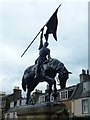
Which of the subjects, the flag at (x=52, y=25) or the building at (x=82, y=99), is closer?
the flag at (x=52, y=25)

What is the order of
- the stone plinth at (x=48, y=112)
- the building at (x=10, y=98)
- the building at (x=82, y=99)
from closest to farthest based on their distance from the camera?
1. the stone plinth at (x=48, y=112)
2. the building at (x=82, y=99)
3. the building at (x=10, y=98)

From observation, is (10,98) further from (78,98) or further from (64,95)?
(78,98)

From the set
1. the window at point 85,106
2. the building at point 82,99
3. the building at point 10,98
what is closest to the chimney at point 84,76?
the building at point 82,99

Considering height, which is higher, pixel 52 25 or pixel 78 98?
pixel 52 25

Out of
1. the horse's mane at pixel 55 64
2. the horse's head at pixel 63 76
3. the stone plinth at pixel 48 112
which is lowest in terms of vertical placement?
the stone plinth at pixel 48 112

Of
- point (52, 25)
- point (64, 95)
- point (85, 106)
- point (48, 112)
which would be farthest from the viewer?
point (64, 95)

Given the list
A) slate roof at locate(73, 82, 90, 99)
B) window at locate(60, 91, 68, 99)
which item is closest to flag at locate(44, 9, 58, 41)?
slate roof at locate(73, 82, 90, 99)

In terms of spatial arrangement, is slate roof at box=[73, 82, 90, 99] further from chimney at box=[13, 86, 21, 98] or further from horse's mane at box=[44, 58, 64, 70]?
horse's mane at box=[44, 58, 64, 70]

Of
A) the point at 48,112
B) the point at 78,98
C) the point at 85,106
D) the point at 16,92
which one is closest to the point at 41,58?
the point at 48,112

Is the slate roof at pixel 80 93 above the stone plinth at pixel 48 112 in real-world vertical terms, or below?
above

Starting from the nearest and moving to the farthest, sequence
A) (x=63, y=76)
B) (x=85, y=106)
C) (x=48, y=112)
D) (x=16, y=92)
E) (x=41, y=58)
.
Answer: (x=48, y=112)
(x=63, y=76)
(x=41, y=58)
(x=85, y=106)
(x=16, y=92)

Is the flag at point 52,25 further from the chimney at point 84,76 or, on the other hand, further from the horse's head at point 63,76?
the chimney at point 84,76

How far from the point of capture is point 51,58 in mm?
10773

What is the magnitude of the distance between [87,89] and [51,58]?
834 inches
